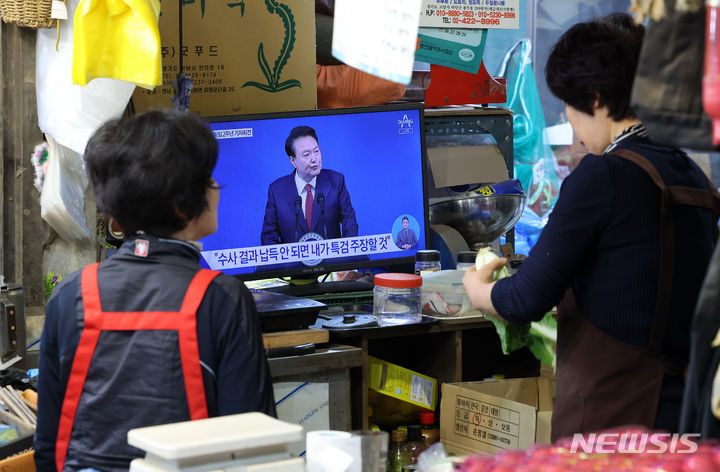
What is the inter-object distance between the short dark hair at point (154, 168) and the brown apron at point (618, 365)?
0.91m

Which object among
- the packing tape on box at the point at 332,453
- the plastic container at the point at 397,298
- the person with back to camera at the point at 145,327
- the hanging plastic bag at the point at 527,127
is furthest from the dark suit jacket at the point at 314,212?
the hanging plastic bag at the point at 527,127

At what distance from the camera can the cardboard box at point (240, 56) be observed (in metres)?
3.29

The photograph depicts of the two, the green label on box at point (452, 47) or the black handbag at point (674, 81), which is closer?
the black handbag at point (674, 81)

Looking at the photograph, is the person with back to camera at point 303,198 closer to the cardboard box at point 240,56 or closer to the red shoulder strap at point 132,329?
the cardboard box at point 240,56

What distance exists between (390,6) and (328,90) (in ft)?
7.19

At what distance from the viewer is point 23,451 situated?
7.43 ft

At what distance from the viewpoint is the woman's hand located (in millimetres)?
2057

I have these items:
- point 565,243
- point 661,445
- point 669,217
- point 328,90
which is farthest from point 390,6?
point 328,90

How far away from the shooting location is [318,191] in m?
3.18

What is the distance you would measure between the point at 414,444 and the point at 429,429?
0.09 metres

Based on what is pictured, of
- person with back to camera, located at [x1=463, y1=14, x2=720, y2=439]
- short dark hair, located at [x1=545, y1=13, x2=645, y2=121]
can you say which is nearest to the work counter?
person with back to camera, located at [x1=463, y1=14, x2=720, y2=439]

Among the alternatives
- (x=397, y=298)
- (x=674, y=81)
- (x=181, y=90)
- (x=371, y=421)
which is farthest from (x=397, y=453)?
(x=674, y=81)

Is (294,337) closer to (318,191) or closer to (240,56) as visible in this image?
(318,191)

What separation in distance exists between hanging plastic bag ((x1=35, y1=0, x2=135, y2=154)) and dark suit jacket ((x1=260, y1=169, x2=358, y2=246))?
0.63 metres
